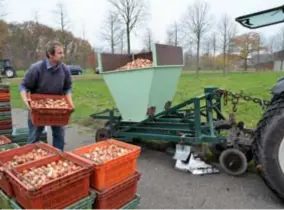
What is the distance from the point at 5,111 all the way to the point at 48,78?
5.13 ft

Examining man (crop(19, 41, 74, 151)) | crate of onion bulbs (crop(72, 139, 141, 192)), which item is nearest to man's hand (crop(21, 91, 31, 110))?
man (crop(19, 41, 74, 151))

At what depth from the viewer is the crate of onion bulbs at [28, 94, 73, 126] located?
3.14 metres

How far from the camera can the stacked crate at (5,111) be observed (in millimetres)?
4395

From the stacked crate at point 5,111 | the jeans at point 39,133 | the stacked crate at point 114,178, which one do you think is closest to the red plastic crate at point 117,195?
the stacked crate at point 114,178

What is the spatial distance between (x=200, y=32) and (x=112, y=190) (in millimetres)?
23674

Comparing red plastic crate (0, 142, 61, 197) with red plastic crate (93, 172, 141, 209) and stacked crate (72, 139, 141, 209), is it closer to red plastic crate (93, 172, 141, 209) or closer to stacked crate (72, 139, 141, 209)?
stacked crate (72, 139, 141, 209)

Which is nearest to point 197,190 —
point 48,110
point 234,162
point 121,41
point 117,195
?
point 234,162

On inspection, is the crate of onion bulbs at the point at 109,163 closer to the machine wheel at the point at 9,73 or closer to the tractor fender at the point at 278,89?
the tractor fender at the point at 278,89

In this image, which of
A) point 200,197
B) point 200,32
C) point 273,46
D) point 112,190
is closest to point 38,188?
point 112,190

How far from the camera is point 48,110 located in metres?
3.16

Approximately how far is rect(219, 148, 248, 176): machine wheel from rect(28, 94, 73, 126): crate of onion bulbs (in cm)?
197

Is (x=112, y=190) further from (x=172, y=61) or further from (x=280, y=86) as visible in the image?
(x=172, y=61)

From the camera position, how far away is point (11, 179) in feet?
6.96

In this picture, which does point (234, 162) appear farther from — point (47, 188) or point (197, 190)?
point (47, 188)
